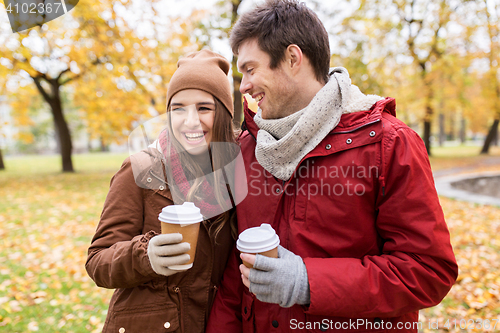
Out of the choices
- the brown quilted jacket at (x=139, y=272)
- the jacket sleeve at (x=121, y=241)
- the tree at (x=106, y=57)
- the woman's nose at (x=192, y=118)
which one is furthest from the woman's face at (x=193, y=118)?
the tree at (x=106, y=57)

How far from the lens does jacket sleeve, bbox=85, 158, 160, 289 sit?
61.9 inches

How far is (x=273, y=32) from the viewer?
1.75 metres

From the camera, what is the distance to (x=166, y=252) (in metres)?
1.42

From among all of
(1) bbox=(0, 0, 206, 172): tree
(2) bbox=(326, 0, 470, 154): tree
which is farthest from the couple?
(2) bbox=(326, 0, 470, 154): tree

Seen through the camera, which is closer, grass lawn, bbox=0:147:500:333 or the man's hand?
the man's hand

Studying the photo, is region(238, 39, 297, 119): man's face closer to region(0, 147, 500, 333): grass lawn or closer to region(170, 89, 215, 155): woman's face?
region(170, 89, 215, 155): woman's face

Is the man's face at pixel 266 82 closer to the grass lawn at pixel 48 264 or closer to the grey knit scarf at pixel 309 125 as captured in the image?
the grey knit scarf at pixel 309 125

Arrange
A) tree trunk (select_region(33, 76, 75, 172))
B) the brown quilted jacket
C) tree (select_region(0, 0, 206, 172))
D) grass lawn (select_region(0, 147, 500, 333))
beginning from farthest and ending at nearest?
tree trunk (select_region(33, 76, 75, 172))
tree (select_region(0, 0, 206, 172))
grass lawn (select_region(0, 147, 500, 333))
the brown quilted jacket

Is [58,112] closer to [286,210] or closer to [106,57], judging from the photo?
[106,57]

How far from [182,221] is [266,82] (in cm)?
92

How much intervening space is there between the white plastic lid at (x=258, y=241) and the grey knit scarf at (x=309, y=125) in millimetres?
353

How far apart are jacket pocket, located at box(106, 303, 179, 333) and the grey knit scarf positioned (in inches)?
38.5

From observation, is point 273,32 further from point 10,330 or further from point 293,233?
point 10,330

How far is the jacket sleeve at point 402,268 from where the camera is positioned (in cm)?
136
